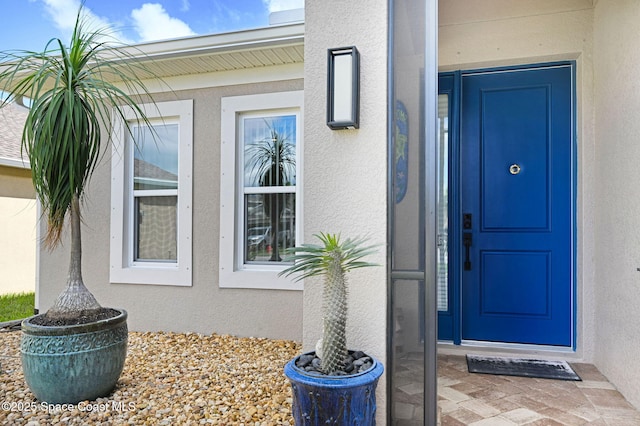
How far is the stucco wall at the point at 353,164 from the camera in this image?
2.01 meters

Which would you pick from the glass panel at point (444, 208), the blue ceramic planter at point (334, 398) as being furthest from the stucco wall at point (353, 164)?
the glass panel at point (444, 208)

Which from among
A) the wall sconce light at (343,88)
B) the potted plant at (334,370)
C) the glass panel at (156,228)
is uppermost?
the wall sconce light at (343,88)

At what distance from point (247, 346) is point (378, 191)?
2.36 m

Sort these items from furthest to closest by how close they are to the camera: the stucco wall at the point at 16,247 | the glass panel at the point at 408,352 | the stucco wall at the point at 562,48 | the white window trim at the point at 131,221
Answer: the stucco wall at the point at 16,247 → the white window trim at the point at 131,221 → the stucco wall at the point at 562,48 → the glass panel at the point at 408,352

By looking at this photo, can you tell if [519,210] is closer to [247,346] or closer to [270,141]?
[270,141]

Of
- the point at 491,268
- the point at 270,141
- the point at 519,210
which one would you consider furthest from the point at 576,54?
the point at 270,141

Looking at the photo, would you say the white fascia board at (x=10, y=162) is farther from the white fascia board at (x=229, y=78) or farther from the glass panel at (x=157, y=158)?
the white fascia board at (x=229, y=78)

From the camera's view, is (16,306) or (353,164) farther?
(16,306)

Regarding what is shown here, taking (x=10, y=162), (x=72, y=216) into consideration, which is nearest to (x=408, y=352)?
(x=72, y=216)

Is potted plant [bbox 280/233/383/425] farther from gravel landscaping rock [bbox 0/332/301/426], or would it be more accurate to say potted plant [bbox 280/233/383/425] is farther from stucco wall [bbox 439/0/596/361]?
stucco wall [bbox 439/0/596/361]

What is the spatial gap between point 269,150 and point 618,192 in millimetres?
2907

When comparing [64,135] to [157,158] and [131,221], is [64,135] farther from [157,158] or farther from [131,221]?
[131,221]

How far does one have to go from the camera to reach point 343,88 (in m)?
2.05

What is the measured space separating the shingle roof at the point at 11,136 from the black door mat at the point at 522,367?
6361mm
